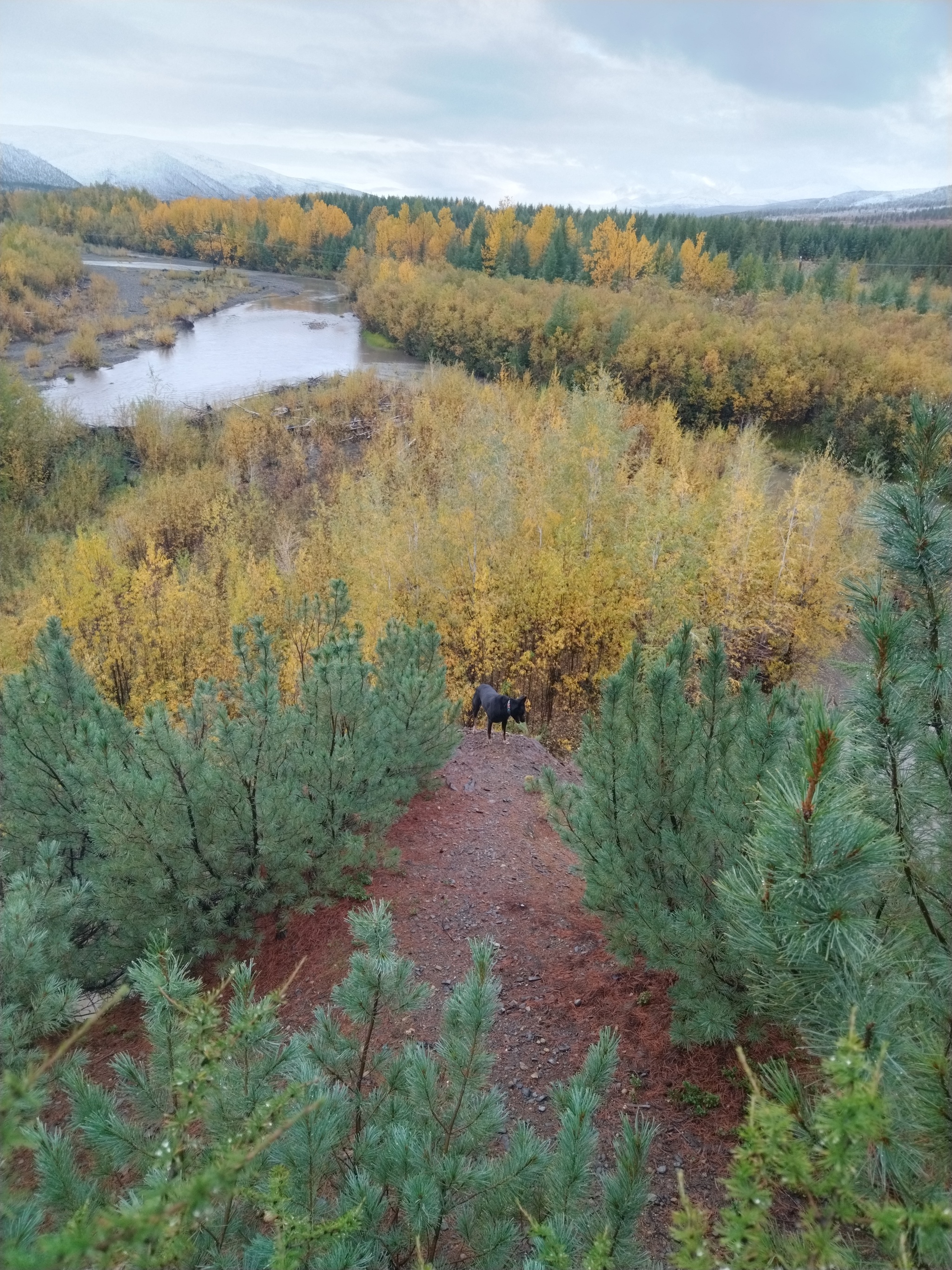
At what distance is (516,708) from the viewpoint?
1037 centimetres

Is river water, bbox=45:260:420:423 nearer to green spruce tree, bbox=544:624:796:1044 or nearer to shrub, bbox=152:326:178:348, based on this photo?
shrub, bbox=152:326:178:348

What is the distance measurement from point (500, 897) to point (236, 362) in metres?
43.4

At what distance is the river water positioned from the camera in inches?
1394

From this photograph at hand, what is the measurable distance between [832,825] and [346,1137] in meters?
2.11

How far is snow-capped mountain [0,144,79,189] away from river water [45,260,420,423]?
95.1 metres

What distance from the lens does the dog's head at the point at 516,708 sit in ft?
33.9

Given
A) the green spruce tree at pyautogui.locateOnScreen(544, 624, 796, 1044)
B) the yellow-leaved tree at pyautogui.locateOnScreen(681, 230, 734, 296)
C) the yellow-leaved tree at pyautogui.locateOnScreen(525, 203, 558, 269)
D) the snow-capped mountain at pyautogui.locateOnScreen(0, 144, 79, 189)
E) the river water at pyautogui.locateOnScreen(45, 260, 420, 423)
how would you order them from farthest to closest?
the snow-capped mountain at pyautogui.locateOnScreen(0, 144, 79, 189) < the yellow-leaved tree at pyautogui.locateOnScreen(525, 203, 558, 269) < the yellow-leaved tree at pyautogui.locateOnScreen(681, 230, 734, 296) < the river water at pyautogui.locateOnScreen(45, 260, 420, 423) < the green spruce tree at pyautogui.locateOnScreen(544, 624, 796, 1044)

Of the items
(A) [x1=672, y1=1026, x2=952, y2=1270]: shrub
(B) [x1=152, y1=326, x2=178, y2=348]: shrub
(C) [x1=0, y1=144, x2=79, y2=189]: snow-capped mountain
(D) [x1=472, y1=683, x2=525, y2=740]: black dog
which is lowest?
(D) [x1=472, y1=683, x2=525, y2=740]: black dog

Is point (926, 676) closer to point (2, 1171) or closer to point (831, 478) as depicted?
point (2, 1171)

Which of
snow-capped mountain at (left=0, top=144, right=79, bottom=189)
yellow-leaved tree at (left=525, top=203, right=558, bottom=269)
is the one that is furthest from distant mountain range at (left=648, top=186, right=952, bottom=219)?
snow-capped mountain at (left=0, top=144, right=79, bottom=189)

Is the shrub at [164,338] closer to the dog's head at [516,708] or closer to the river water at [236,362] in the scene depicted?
the river water at [236,362]

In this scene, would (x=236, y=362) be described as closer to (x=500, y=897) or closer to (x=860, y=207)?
(x=500, y=897)

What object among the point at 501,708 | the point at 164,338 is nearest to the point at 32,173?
the point at 164,338

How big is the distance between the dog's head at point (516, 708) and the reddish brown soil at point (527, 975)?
175 centimetres
